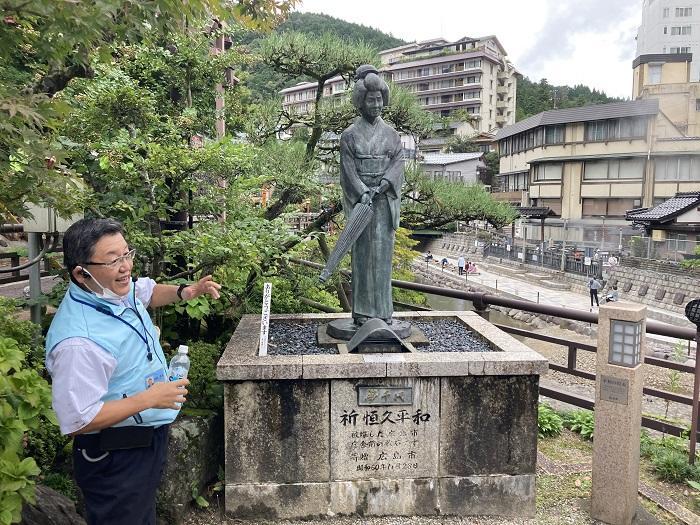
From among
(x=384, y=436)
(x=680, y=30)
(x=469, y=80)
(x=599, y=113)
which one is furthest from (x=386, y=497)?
(x=469, y=80)

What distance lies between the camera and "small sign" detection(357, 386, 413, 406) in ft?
14.8

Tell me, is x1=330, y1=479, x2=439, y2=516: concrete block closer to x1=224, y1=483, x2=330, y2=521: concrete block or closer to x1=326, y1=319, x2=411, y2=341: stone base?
x1=224, y1=483, x2=330, y2=521: concrete block

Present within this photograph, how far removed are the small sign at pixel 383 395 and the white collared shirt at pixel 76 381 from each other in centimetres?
252

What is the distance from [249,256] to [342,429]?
1.87 m

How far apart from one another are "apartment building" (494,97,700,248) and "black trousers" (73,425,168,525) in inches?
1259

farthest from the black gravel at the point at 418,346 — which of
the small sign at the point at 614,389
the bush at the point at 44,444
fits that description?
the bush at the point at 44,444

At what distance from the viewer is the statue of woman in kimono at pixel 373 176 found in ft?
17.2

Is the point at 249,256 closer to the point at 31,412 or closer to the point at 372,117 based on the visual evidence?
the point at 372,117

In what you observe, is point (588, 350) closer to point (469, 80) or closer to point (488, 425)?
point (488, 425)

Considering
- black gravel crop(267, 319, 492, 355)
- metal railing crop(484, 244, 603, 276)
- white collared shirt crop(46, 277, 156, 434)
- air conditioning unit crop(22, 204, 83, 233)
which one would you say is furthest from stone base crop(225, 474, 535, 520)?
metal railing crop(484, 244, 603, 276)

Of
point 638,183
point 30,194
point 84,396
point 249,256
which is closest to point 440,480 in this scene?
point 249,256

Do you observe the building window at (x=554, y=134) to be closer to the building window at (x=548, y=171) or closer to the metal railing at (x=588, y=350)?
the building window at (x=548, y=171)

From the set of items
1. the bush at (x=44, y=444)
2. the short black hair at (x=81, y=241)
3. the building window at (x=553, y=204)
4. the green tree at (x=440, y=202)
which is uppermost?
the building window at (x=553, y=204)

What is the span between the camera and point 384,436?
4.57 meters
